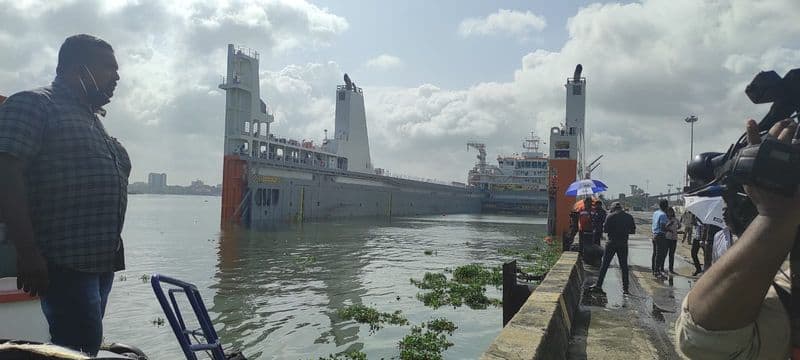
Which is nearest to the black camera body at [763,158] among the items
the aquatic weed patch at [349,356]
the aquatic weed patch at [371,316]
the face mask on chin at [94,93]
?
the face mask on chin at [94,93]

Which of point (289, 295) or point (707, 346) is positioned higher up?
point (707, 346)

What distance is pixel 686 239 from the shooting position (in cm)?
2086

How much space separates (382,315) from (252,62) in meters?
36.9

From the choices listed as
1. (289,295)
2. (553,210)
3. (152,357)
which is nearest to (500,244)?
(553,210)

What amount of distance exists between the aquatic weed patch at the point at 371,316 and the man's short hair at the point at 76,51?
601cm

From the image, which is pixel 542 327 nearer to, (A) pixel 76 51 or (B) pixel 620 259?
(A) pixel 76 51

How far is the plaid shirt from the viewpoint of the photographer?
207 cm

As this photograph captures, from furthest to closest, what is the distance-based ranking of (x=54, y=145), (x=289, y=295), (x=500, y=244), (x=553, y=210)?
(x=553, y=210) < (x=500, y=244) < (x=289, y=295) < (x=54, y=145)

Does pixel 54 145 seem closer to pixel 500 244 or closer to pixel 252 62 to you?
pixel 500 244

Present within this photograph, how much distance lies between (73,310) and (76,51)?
1235 millimetres

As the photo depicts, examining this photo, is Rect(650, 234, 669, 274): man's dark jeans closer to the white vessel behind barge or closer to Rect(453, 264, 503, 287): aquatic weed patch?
Rect(453, 264, 503, 287): aquatic weed patch

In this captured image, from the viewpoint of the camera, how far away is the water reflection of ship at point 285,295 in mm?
7480

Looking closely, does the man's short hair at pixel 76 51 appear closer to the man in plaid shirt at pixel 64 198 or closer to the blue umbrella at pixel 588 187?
the man in plaid shirt at pixel 64 198

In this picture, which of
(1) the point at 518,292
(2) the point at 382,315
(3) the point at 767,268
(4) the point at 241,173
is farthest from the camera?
(4) the point at 241,173
